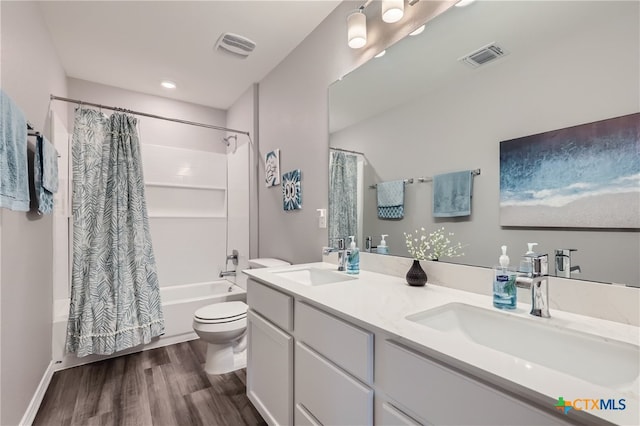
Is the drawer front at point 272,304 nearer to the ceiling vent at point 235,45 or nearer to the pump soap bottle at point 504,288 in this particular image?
the pump soap bottle at point 504,288

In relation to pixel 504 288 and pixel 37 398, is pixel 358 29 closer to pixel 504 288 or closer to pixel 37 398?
pixel 504 288

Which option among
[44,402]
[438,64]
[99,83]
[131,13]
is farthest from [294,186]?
[99,83]

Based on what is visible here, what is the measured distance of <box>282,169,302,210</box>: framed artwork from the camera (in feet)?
7.53

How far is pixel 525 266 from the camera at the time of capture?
1.00 m

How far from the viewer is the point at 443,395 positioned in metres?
0.68

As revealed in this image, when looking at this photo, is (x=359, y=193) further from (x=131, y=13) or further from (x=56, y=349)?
(x=56, y=349)

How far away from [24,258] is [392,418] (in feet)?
6.80

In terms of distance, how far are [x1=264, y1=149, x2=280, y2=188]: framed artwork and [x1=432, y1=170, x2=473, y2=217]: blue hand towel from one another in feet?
5.14

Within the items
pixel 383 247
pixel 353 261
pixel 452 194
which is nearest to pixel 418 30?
pixel 452 194

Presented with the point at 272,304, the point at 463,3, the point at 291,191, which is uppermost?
the point at 463,3

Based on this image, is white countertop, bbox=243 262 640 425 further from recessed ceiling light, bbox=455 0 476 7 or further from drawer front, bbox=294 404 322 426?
recessed ceiling light, bbox=455 0 476 7

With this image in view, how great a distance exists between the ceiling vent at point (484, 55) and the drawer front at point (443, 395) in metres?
1.14

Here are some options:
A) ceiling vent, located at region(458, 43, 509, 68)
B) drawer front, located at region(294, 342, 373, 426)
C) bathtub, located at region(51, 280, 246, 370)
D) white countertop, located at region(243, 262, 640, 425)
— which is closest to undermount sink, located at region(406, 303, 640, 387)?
white countertop, located at region(243, 262, 640, 425)

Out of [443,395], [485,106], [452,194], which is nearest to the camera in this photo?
[443,395]
